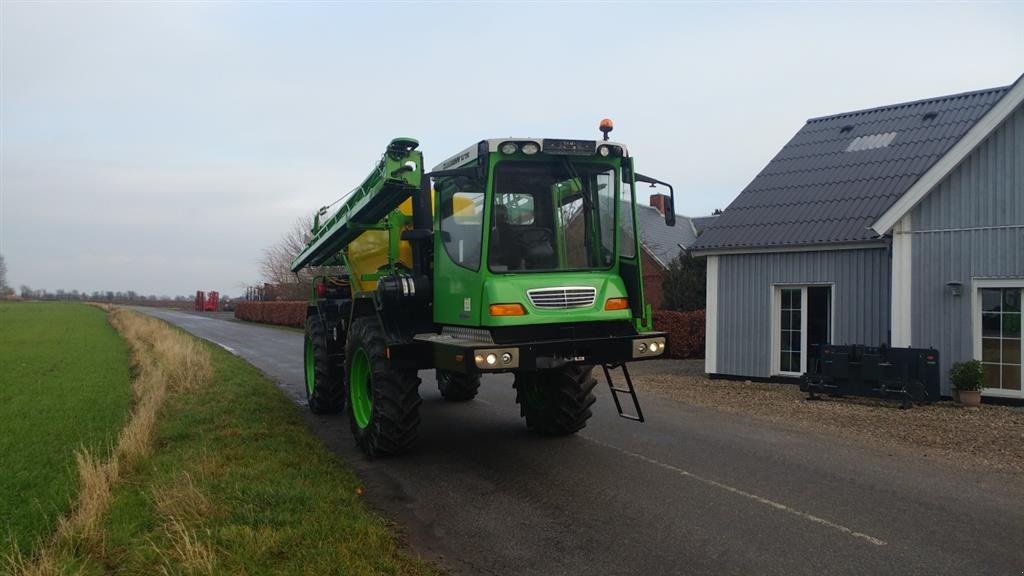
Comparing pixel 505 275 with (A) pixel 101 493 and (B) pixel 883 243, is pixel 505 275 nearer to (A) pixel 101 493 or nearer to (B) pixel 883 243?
(A) pixel 101 493

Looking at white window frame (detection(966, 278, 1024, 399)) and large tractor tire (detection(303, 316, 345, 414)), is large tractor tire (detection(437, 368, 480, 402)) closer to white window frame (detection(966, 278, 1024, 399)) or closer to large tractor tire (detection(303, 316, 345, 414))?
large tractor tire (detection(303, 316, 345, 414))

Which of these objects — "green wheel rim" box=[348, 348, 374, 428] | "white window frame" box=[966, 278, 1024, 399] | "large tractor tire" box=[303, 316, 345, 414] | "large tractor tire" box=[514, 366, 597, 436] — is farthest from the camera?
"white window frame" box=[966, 278, 1024, 399]

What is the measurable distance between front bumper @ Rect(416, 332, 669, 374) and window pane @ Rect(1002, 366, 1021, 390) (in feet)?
25.8

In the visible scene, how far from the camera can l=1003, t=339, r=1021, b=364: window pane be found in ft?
36.6

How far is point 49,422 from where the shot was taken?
949 centimetres

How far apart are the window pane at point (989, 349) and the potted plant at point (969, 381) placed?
→ 0.51 m

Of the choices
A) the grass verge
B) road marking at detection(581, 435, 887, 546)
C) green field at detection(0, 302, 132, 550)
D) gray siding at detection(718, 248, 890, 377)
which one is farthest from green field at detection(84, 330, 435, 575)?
gray siding at detection(718, 248, 890, 377)

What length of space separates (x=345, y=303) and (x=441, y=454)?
3.16m

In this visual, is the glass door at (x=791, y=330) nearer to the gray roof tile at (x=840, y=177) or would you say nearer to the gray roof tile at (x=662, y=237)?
the gray roof tile at (x=840, y=177)

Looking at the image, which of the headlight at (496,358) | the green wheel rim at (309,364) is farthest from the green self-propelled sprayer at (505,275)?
the green wheel rim at (309,364)

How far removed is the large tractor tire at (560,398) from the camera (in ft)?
25.7

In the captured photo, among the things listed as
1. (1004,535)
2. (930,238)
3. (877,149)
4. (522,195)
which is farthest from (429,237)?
(877,149)

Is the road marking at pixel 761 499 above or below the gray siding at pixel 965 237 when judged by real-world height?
below

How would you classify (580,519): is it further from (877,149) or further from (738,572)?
(877,149)
